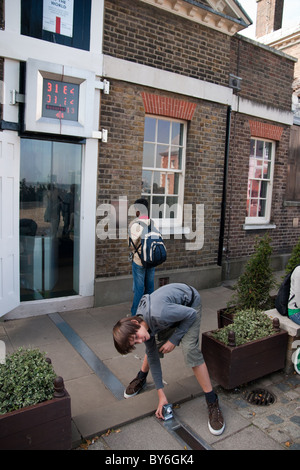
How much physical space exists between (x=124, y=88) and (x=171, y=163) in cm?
170

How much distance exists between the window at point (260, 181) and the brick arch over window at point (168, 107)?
2333 millimetres

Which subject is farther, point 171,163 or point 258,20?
point 258,20

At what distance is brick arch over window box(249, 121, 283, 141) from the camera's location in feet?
27.0

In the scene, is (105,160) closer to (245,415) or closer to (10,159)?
(10,159)

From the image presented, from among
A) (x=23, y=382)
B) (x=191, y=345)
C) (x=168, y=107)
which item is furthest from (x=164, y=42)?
(x=23, y=382)

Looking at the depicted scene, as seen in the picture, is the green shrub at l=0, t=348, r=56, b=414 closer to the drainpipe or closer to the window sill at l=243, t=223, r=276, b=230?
the drainpipe

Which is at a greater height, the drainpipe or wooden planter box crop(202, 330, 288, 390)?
the drainpipe

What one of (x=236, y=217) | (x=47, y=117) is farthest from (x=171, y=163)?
(x=47, y=117)

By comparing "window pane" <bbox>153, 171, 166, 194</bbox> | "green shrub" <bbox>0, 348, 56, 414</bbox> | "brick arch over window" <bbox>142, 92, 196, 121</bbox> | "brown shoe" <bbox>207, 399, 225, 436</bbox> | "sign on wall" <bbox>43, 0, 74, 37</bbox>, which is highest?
"sign on wall" <bbox>43, 0, 74, 37</bbox>

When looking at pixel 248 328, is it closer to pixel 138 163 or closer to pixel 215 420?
pixel 215 420

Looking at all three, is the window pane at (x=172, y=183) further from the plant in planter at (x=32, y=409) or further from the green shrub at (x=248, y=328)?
the plant in planter at (x=32, y=409)

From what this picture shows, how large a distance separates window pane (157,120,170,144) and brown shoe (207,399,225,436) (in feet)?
16.2

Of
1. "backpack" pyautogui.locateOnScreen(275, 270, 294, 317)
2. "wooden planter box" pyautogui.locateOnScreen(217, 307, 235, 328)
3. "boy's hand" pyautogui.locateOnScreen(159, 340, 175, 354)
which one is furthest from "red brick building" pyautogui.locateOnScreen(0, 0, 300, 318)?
"boy's hand" pyautogui.locateOnScreen(159, 340, 175, 354)

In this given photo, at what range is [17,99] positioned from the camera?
5059 mm
